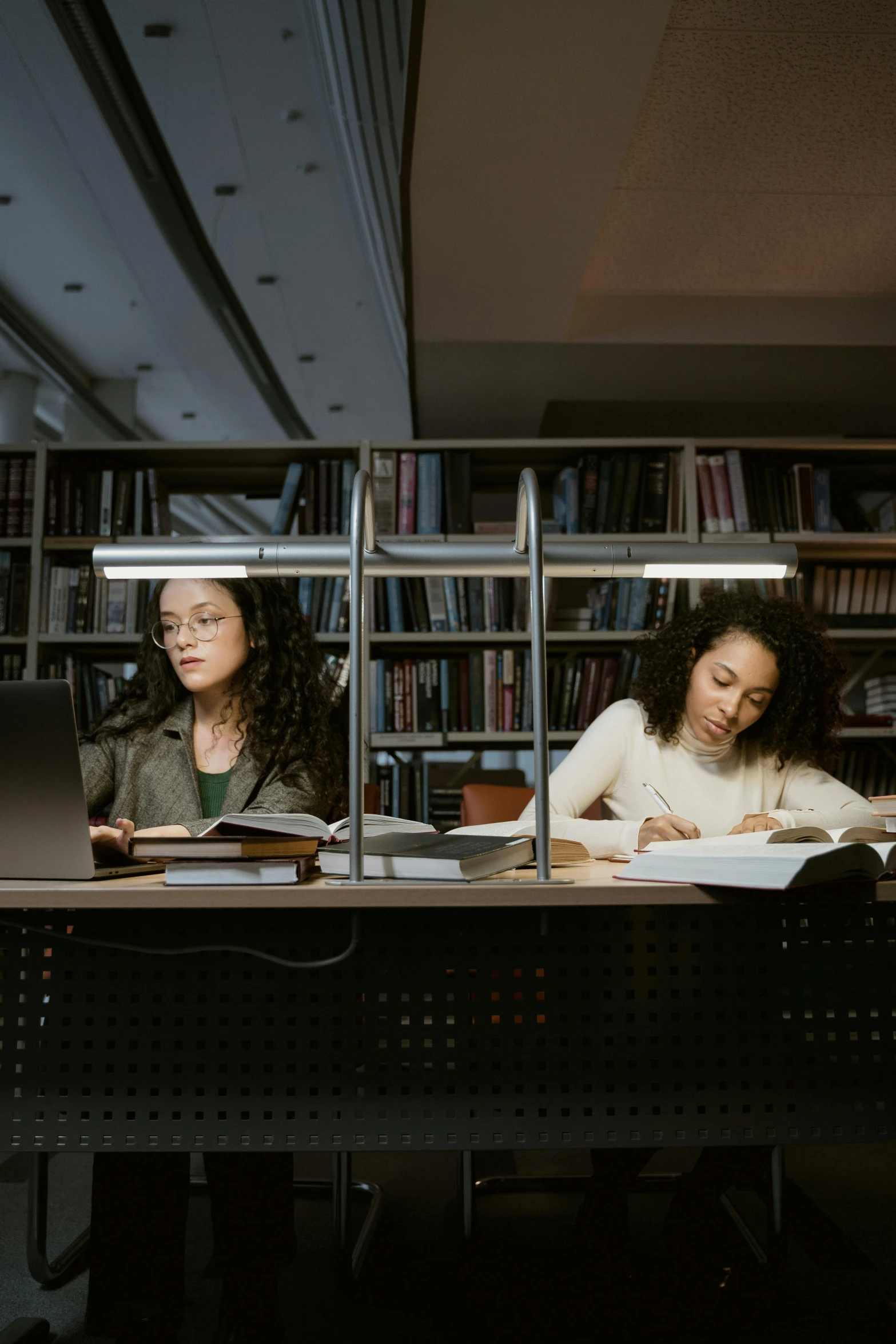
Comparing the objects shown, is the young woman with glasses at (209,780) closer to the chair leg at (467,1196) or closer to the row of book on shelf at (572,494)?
the chair leg at (467,1196)

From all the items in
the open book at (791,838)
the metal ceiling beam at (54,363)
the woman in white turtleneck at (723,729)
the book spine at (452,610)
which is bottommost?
the open book at (791,838)

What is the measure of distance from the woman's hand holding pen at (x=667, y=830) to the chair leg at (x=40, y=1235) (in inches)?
39.7

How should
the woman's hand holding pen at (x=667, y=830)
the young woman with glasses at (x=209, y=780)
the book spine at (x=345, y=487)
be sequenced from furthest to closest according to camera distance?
the book spine at (x=345, y=487) → the woman's hand holding pen at (x=667, y=830) → the young woman with glasses at (x=209, y=780)

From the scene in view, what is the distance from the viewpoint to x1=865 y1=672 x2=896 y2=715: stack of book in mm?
3098

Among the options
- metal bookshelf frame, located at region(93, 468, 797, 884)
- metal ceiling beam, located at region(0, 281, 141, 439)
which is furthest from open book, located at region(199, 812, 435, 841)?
metal ceiling beam, located at region(0, 281, 141, 439)

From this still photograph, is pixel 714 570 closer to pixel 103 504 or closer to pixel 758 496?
pixel 758 496

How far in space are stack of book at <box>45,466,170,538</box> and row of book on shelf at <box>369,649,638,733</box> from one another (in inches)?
35.9

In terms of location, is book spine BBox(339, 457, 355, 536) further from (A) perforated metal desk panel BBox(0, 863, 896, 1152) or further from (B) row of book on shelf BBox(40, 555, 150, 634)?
(A) perforated metal desk panel BBox(0, 863, 896, 1152)

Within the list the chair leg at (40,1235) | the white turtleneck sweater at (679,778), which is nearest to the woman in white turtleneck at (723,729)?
the white turtleneck sweater at (679,778)

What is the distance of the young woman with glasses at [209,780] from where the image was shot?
121 cm

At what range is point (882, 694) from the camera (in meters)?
3.15

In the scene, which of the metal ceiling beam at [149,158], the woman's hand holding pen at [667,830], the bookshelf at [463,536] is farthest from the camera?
the bookshelf at [463,536]

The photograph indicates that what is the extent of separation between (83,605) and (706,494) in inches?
81.6

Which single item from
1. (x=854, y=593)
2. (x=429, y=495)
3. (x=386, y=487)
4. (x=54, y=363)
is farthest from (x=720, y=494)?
(x=54, y=363)
